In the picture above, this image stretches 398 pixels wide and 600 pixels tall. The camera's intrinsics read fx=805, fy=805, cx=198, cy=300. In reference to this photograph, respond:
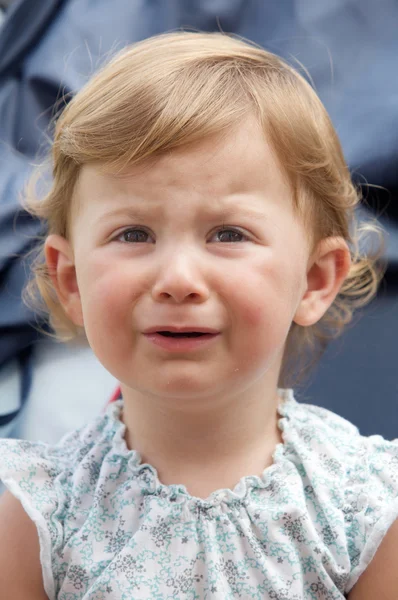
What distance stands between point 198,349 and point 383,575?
0.38 meters

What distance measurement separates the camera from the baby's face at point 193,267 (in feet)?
3.01

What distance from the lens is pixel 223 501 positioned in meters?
1.02

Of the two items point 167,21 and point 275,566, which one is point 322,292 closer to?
point 275,566

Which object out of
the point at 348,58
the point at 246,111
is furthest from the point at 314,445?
the point at 348,58

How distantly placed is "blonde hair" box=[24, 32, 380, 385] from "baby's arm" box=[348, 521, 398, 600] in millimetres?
412

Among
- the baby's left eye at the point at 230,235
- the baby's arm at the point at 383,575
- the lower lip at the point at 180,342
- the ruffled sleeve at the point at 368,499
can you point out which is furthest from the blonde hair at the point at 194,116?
the baby's arm at the point at 383,575

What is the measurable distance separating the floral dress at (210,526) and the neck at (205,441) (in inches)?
0.8

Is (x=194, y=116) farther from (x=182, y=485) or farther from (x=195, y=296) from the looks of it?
(x=182, y=485)

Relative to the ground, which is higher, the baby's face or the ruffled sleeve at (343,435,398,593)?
the baby's face

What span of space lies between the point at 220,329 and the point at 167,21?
1.18 metres

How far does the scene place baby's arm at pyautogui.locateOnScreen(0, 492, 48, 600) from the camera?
104cm

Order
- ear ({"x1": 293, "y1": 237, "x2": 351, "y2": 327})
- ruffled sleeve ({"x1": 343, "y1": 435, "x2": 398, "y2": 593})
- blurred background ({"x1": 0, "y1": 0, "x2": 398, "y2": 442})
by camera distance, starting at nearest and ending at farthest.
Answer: ruffled sleeve ({"x1": 343, "y1": 435, "x2": 398, "y2": 593})
ear ({"x1": 293, "y1": 237, "x2": 351, "y2": 327})
blurred background ({"x1": 0, "y1": 0, "x2": 398, "y2": 442})

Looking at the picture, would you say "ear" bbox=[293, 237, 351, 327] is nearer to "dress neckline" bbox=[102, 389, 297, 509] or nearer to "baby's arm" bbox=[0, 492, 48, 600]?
"dress neckline" bbox=[102, 389, 297, 509]

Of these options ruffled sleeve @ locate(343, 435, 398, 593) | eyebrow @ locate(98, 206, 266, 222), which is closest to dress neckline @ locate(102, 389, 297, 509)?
ruffled sleeve @ locate(343, 435, 398, 593)
